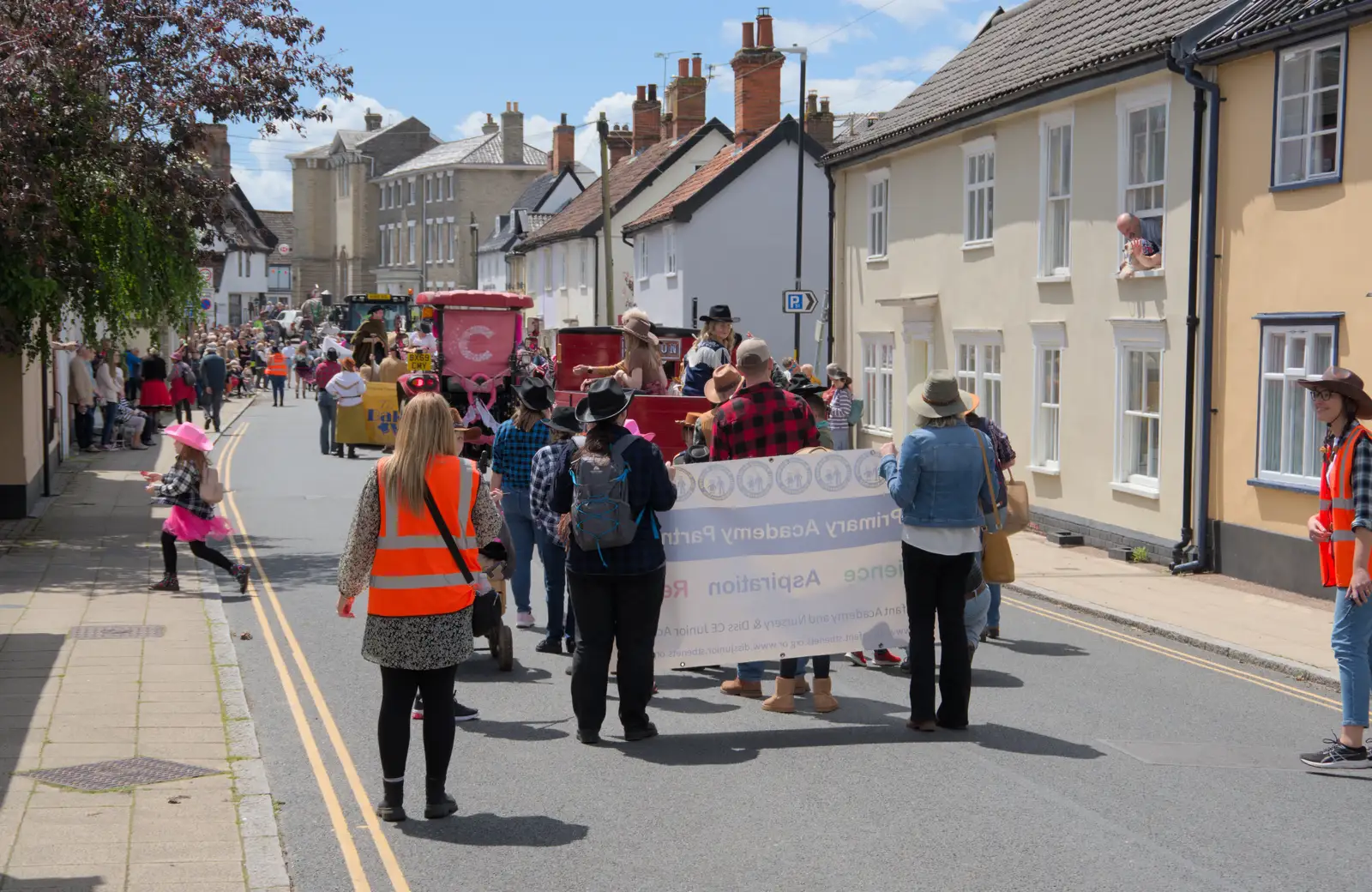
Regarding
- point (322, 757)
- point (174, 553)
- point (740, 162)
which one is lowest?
point (322, 757)

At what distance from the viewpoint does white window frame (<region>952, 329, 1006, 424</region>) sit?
22094 mm

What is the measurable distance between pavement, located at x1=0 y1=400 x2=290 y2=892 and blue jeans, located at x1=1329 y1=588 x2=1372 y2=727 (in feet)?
17.0

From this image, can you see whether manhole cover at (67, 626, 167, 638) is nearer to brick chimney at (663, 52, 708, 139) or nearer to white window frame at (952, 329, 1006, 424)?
white window frame at (952, 329, 1006, 424)

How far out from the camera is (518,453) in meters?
11.0

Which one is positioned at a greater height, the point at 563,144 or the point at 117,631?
the point at 563,144

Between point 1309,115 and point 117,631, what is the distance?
38.7 ft

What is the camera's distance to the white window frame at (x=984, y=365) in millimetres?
22094

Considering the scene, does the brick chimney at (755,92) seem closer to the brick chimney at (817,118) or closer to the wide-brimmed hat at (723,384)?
the brick chimney at (817,118)

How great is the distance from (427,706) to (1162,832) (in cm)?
324

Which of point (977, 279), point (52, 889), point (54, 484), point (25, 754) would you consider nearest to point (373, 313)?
point (54, 484)

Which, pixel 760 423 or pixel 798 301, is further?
pixel 798 301

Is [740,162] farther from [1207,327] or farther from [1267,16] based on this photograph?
[1267,16]

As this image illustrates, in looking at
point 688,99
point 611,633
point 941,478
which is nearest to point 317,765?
point 611,633

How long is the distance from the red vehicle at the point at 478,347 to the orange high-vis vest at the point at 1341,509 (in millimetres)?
17547
